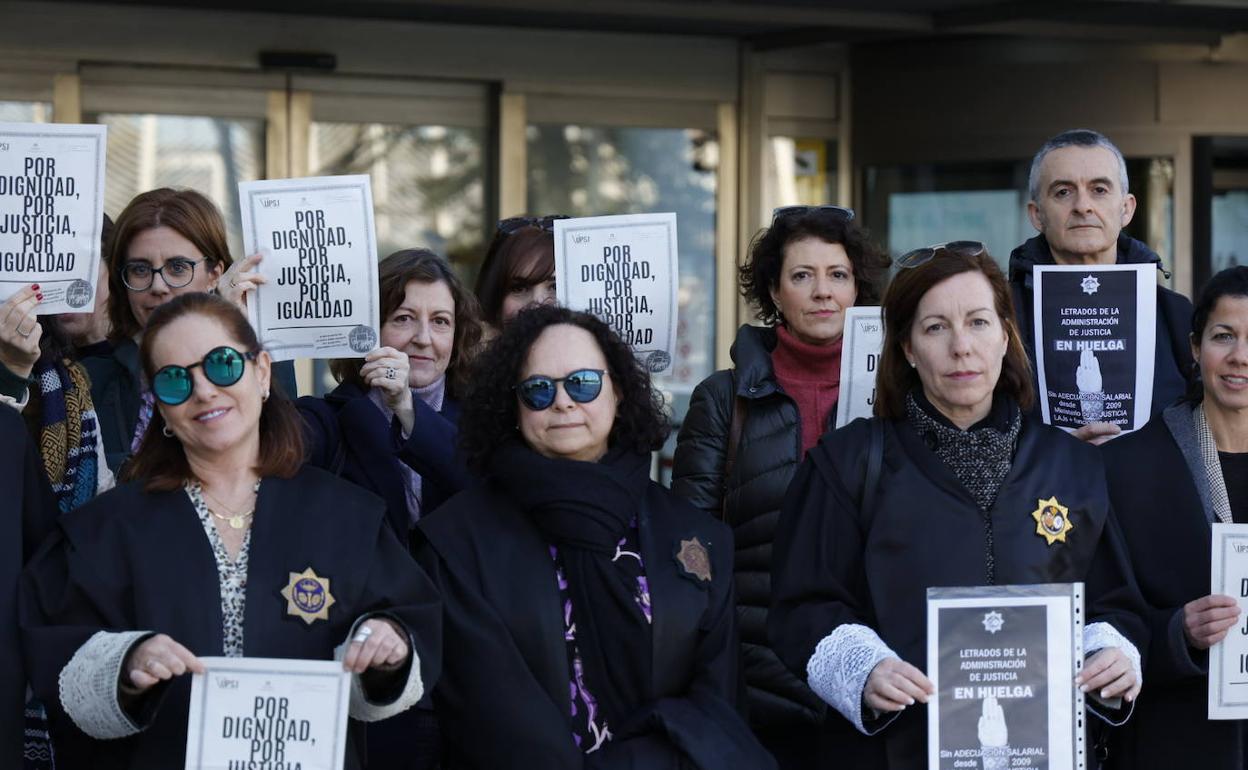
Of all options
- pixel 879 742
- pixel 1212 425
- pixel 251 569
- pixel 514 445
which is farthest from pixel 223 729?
pixel 1212 425

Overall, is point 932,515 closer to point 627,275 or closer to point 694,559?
point 694,559

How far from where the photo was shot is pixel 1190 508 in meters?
4.39

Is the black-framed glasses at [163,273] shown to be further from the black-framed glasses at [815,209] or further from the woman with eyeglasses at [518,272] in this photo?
the black-framed glasses at [815,209]

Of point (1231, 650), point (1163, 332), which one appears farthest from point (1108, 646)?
point (1163, 332)

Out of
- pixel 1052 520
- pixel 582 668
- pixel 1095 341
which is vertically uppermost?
pixel 1095 341

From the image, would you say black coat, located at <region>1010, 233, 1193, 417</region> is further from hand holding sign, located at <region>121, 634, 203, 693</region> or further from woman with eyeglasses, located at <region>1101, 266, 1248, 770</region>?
hand holding sign, located at <region>121, 634, 203, 693</region>

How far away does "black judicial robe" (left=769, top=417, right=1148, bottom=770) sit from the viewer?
4070 millimetres

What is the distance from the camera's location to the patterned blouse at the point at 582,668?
4.03 meters

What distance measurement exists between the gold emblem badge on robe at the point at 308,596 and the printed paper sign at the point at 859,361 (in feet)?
5.41

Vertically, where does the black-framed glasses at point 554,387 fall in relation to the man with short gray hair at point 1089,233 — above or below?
below

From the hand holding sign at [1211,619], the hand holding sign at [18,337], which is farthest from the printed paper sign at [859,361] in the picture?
the hand holding sign at [18,337]

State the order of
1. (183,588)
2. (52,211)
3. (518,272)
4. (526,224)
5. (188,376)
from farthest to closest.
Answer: (526,224) < (518,272) < (52,211) < (188,376) < (183,588)

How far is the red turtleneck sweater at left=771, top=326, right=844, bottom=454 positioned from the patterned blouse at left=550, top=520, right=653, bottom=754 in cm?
111

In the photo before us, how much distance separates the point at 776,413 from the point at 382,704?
5.46 feet
